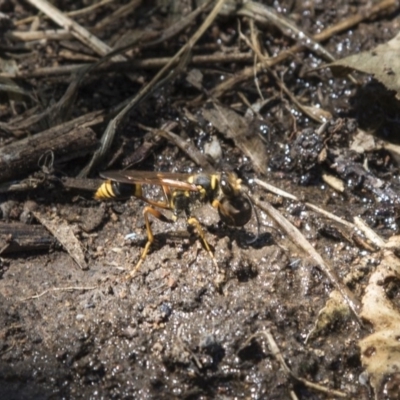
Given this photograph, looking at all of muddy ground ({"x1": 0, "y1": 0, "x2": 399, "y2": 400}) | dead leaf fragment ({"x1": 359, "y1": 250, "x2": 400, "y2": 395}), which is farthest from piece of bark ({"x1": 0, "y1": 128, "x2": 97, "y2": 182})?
dead leaf fragment ({"x1": 359, "y1": 250, "x2": 400, "y2": 395})

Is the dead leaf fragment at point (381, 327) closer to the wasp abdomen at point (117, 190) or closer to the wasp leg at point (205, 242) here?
the wasp leg at point (205, 242)

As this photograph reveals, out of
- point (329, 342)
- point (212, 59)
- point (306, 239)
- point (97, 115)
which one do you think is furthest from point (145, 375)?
point (212, 59)

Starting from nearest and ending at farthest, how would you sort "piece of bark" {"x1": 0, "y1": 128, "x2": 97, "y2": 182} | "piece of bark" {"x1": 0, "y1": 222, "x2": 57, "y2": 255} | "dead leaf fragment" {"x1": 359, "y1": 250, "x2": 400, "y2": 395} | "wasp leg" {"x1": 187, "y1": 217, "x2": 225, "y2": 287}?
"dead leaf fragment" {"x1": 359, "y1": 250, "x2": 400, "y2": 395}, "wasp leg" {"x1": 187, "y1": 217, "x2": 225, "y2": 287}, "piece of bark" {"x1": 0, "y1": 222, "x2": 57, "y2": 255}, "piece of bark" {"x1": 0, "y1": 128, "x2": 97, "y2": 182}

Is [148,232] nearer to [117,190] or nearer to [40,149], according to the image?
[117,190]

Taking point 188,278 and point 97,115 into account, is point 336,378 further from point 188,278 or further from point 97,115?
point 97,115

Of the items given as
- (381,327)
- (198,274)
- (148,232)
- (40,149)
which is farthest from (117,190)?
(381,327)

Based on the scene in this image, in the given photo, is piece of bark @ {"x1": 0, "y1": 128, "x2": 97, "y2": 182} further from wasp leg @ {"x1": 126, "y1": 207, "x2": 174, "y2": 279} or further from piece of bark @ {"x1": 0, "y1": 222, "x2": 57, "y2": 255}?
wasp leg @ {"x1": 126, "y1": 207, "x2": 174, "y2": 279}
